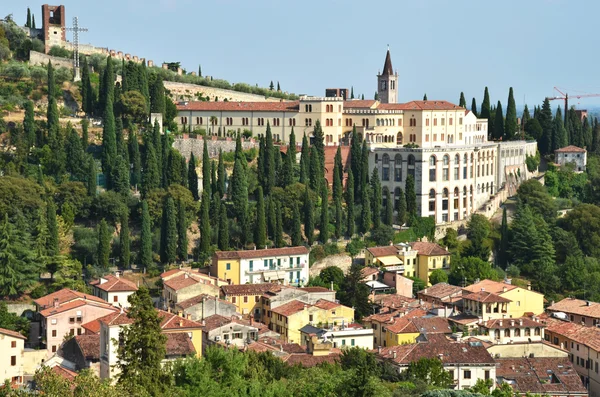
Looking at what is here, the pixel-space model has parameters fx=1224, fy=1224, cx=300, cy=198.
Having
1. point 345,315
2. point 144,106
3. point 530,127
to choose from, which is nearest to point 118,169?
point 144,106

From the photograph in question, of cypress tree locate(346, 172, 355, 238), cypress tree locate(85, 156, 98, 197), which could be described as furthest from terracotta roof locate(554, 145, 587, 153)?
cypress tree locate(85, 156, 98, 197)

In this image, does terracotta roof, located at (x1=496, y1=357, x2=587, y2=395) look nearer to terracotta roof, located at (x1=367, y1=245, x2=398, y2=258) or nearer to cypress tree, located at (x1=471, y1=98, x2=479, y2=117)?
terracotta roof, located at (x1=367, y1=245, x2=398, y2=258)

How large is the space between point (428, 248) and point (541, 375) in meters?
17.7

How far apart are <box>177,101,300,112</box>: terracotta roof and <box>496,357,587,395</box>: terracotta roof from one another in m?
30.6

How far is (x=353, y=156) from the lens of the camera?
219 ft

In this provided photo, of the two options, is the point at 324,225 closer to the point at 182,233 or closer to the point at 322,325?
the point at 182,233

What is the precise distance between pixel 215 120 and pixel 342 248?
1562 centimetres

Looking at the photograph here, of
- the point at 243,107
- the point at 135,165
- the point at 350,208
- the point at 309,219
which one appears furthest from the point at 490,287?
the point at 243,107

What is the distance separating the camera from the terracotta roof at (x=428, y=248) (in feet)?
200

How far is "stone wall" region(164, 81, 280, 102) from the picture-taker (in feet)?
258

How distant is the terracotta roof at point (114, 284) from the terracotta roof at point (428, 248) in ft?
52.7

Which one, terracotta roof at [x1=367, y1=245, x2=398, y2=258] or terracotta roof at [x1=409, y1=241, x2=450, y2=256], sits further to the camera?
terracotta roof at [x1=409, y1=241, x2=450, y2=256]

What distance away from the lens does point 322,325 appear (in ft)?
164

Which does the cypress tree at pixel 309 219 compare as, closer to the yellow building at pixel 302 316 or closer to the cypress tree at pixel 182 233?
the cypress tree at pixel 182 233
